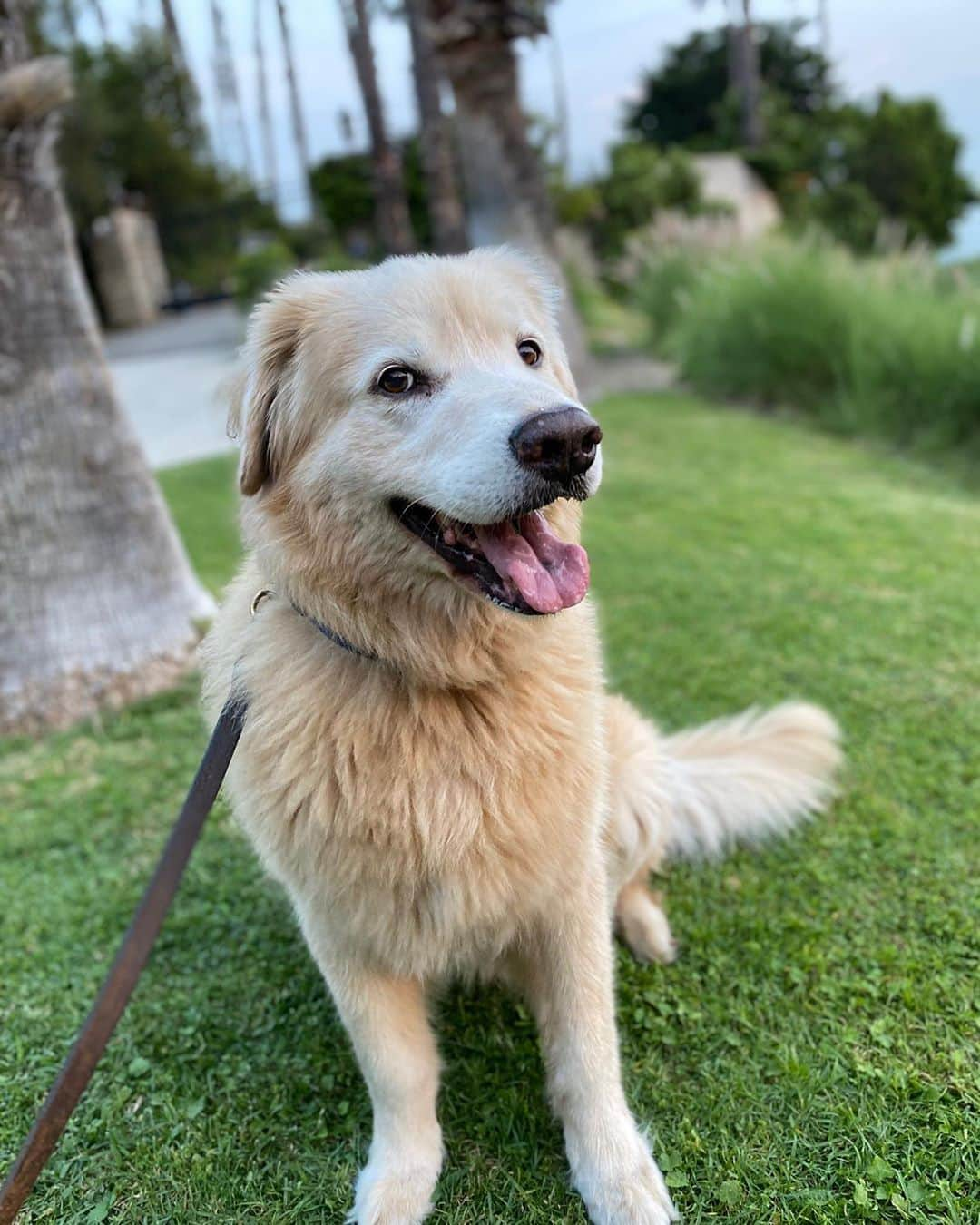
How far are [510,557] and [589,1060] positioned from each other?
1.15 metres

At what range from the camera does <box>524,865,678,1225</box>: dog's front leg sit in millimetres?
1862

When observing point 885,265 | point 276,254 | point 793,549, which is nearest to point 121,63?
point 276,254

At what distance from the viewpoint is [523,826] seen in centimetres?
183

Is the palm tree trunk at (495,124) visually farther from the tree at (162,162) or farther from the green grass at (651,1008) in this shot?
the tree at (162,162)

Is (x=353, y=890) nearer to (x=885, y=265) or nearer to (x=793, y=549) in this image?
(x=793, y=549)

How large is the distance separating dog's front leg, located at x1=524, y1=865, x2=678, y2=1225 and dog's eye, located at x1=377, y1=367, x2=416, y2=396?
1168 millimetres

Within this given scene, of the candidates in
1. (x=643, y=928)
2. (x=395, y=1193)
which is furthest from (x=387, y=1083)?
(x=643, y=928)

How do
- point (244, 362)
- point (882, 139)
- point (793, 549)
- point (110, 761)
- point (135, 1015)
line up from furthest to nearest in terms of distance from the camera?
point (882, 139), point (793, 549), point (110, 761), point (135, 1015), point (244, 362)

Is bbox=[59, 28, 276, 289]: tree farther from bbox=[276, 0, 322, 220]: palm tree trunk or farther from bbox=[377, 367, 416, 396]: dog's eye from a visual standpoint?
bbox=[377, 367, 416, 396]: dog's eye

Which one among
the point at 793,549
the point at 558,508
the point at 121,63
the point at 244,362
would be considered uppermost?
the point at 121,63

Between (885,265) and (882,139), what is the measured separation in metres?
15.4

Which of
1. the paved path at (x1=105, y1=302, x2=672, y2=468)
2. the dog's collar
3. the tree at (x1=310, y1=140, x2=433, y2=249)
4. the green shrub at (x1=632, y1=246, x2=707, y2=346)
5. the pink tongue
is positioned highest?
the tree at (x1=310, y1=140, x2=433, y2=249)

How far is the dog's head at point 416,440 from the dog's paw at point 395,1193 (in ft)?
4.10

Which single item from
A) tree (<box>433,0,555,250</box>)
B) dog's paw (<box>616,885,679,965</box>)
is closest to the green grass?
dog's paw (<box>616,885,679,965</box>)
